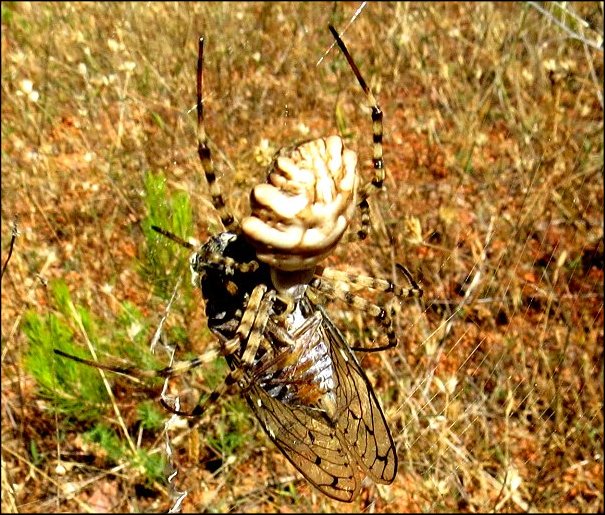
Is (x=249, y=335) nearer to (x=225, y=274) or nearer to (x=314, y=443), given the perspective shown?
(x=225, y=274)

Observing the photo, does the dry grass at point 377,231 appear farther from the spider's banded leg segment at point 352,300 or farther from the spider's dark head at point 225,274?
the spider's dark head at point 225,274

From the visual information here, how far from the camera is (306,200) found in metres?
0.84

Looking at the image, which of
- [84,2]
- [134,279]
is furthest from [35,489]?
[84,2]

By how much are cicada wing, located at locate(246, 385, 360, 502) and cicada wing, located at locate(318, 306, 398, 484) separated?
23mm

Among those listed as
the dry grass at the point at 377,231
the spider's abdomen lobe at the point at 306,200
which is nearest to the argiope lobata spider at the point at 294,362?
the spider's abdomen lobe at the point at 306,200

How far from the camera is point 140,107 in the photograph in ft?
9.09

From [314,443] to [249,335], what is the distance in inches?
8.7

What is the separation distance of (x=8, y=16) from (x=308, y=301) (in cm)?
369

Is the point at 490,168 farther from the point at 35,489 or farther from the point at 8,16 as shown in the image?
the point at 8,16

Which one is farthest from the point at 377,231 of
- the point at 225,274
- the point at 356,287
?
the point at 225,274

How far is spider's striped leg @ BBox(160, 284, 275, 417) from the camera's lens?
1.18 m

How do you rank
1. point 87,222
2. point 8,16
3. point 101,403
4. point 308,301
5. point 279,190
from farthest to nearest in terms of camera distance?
point 8,16
point 87,222
point 101,403
point 308,301
point 279,190

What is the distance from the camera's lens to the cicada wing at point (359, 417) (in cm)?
114

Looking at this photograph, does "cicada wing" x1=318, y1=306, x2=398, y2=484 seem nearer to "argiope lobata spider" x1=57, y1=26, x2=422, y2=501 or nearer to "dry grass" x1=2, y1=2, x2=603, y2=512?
"argiope lobata spider" x1=57, y1=26, x2=422, y2=501
